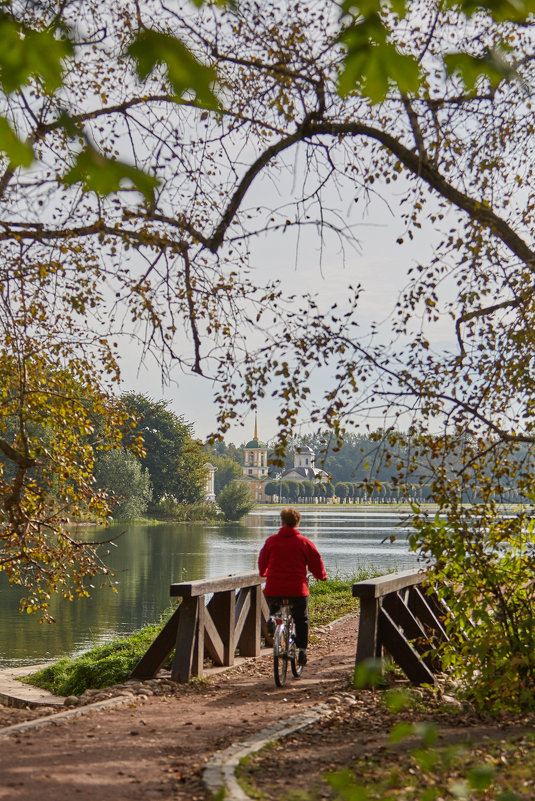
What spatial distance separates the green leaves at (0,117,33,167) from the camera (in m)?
2.04

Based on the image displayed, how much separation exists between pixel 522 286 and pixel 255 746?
14.3 feet

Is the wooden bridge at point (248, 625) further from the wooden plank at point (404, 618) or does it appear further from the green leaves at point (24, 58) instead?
the green leaves at point (24, 58)

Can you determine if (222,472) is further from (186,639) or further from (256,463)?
(186,639)

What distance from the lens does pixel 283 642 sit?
7.91 meters

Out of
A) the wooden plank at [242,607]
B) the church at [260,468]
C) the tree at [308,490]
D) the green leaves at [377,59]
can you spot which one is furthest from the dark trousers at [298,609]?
the tree at [308,490]

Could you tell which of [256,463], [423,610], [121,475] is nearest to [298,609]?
[423,610]

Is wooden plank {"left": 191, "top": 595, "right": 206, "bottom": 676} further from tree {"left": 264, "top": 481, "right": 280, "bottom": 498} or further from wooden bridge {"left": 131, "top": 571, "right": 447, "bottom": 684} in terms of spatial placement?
tree {"left": 264, "top": 481, "right": 280, "bottom": 498}

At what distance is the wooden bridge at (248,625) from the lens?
7.89 metres

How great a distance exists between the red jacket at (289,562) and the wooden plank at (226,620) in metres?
1.06

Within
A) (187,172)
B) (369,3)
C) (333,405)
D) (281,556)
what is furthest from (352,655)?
(369,3)

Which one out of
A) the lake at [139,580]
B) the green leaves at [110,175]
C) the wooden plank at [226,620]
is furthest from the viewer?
the lake at [139,580]

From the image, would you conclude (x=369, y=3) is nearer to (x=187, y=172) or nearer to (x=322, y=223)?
(x=322, y=223)

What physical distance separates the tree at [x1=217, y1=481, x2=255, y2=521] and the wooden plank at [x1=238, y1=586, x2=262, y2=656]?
236ft

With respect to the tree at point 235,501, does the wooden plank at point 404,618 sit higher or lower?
lower
